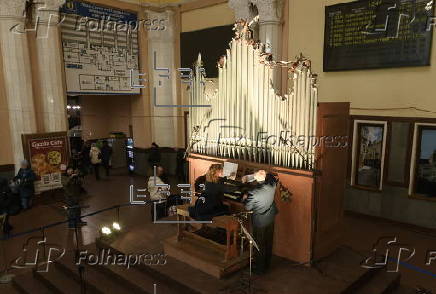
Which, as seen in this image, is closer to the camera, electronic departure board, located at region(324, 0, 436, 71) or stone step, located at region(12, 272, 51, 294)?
stone step, located at region(12, 272, 51, 294)

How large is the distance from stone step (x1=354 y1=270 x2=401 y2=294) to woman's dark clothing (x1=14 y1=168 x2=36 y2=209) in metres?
8.58

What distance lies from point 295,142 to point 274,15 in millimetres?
5657

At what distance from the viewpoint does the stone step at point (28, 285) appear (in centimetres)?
604

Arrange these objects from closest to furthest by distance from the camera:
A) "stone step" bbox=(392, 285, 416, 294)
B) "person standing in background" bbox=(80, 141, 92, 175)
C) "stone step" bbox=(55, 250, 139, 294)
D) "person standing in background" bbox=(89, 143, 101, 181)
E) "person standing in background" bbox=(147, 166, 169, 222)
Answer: "stone step" bbox=(392, 285, 416, 294) → "stone step" bbox=(55, 250, 139, 294) → "person standing in background" bbox=(147, 166, 169, 222) → "person standing in background" bbox=(89, 143, 101, 181) → "person standing in background" bbox=(80, 141, 92, 175)

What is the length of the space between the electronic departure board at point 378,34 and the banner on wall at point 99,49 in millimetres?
7052

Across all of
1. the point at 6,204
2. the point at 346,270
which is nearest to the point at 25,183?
the point at 6,204

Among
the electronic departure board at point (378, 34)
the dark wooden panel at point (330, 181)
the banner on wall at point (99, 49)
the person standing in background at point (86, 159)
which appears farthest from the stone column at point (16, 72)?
the dark wooden panel at point (330, 181)

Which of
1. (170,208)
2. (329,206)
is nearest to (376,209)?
(329,206)

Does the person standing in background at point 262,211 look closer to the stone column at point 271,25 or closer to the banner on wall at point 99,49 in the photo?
the stone column at point 271,25

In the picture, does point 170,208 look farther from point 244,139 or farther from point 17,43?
point 17,43

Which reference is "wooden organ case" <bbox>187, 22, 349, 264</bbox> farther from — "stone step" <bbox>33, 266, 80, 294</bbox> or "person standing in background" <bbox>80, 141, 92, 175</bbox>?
"person standing in background" <bbox>80, 141, 92, 175</bbox>

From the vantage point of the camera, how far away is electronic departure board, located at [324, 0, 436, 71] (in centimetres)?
749

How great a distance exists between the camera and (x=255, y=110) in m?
5.87

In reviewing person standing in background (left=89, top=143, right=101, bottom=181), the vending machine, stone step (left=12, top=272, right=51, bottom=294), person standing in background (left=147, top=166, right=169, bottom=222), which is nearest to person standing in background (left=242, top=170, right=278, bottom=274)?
person standing in background (left=147, top=166, right=169, bottom=222)
